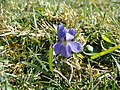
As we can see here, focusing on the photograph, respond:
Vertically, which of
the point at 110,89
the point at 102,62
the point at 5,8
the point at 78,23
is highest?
the point at 5,8

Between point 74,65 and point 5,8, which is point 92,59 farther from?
point 5,8

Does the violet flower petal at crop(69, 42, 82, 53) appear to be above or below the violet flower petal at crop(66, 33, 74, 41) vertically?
below

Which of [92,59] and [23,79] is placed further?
[92,59]

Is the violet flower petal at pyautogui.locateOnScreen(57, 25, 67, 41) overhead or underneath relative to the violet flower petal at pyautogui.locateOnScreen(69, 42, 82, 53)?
overhead

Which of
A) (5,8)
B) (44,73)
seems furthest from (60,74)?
(5,8)

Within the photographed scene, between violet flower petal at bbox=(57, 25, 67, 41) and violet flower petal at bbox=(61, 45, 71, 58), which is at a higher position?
violet flower petal at bbox=(57, 25, 67, 41)

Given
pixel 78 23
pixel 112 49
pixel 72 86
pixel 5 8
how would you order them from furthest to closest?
1. pixel 5 8
2. pixel 78 23
3. pixel 112 49
4. pixel 72 86
